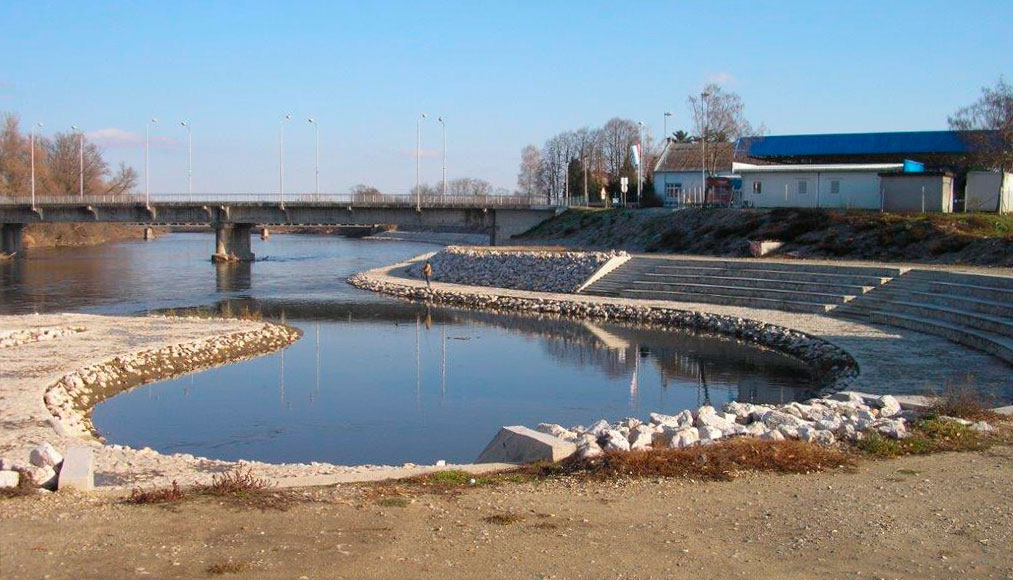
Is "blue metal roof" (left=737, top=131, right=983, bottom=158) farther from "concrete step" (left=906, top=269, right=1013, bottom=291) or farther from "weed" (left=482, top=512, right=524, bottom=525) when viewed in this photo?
"weed" (left=482, top=512, right=524, bottom=525)

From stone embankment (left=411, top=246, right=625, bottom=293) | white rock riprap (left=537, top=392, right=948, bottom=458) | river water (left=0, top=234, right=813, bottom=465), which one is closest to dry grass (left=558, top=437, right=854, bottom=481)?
white rock riprap (left=537, top=392, right=948, bottom=458)

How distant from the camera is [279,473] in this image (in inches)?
497

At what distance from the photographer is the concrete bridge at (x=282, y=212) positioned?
75.9 meters

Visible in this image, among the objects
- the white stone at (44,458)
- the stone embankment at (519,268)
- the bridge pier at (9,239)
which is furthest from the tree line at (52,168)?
the white stone at (44,458)

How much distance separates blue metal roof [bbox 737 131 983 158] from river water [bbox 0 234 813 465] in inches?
1698

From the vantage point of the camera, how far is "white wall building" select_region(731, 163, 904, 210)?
54062mm

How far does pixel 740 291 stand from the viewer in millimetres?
38812

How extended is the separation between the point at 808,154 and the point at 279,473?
70088mm

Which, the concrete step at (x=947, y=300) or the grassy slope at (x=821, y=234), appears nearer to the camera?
the concrete step at (x=947, y=300)

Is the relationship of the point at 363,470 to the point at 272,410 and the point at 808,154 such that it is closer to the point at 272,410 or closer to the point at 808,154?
the point at 272,410

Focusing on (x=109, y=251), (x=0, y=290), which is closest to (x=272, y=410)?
(x=0, y=290)

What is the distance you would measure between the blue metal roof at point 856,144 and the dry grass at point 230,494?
65.5 meters

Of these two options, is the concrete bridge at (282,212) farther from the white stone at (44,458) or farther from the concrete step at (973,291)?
the white stone at (44,458)

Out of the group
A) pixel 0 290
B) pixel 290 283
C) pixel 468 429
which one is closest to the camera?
pixel 468 429
